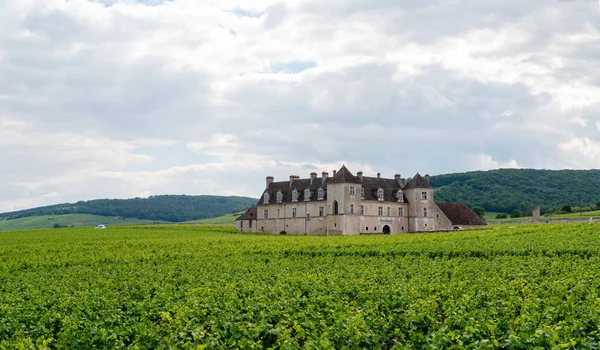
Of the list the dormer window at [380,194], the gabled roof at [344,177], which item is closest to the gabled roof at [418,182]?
the dormer window at [380,194]

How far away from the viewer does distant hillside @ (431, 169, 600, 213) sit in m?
150

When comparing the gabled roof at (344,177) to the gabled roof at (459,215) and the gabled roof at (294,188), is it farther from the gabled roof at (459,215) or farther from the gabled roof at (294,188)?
the gabled roof at (459,215)

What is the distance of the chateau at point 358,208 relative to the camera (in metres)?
83.6

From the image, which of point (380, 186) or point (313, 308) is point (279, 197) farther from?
point (313, 308)

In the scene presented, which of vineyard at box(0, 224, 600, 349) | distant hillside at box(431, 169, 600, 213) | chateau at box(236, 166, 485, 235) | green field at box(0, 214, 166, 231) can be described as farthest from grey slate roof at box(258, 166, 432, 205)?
green field at box(0, 214, 166, 231)

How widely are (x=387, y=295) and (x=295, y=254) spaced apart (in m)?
28.4

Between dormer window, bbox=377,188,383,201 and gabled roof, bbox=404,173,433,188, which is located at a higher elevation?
gabled roof, bbox=404,173,433,188

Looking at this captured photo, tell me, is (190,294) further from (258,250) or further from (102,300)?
(258,250)

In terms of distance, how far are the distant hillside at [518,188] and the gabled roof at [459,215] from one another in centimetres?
6011

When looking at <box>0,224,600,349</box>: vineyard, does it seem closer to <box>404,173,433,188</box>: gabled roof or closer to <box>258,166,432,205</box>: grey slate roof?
<box>258,166,432,205</box>: grey slate roof

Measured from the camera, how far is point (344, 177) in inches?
3295

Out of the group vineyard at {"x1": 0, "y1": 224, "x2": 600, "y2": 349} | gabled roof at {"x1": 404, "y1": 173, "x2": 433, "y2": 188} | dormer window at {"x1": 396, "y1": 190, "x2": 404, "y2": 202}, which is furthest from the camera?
dormer window at {"x1": 396, "y1": 190, "x2": 404, "y2": 202}

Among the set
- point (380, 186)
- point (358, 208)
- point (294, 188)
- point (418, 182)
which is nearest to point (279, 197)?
point (294, 188)

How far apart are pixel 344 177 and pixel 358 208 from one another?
5.05m
